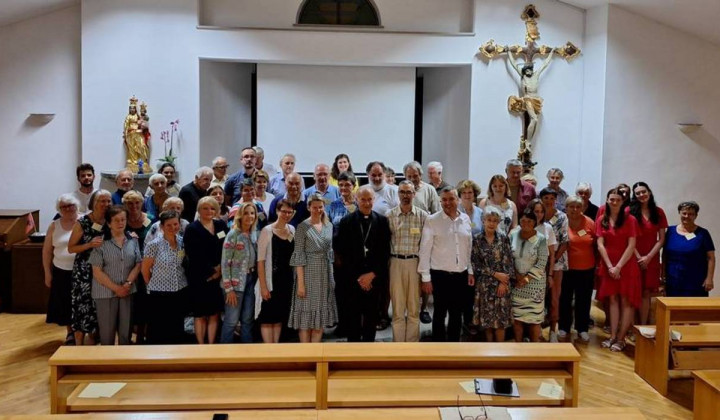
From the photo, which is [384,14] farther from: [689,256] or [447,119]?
[689,256]

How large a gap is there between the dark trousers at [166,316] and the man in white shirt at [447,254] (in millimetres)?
1839

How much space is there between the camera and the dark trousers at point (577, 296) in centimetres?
558

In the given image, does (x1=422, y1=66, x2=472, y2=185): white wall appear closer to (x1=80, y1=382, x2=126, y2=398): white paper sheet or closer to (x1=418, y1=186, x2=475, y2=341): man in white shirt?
(x1=418, y1=186, x2=475, y2=341): man in white shirt

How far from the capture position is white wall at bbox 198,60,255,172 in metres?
8.07

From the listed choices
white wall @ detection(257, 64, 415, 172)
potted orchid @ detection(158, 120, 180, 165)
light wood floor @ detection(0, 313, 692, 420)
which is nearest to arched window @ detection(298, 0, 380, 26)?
white wall @ detection(257, 64, 415, 172)

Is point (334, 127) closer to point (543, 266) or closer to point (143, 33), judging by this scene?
point (143, 33)

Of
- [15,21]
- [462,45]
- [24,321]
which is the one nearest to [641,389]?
[462,45]

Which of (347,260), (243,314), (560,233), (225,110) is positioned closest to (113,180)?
(225,110)

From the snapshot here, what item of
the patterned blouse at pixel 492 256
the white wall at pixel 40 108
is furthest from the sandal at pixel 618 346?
the white wall at pixel 40 108

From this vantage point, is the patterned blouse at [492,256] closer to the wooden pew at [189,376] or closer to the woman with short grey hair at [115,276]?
the wooden pew at [189,376]

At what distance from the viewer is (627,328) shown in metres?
5.57

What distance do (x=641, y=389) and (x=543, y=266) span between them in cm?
112

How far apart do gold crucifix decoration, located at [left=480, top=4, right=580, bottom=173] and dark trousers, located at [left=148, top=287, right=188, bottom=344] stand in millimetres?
4831

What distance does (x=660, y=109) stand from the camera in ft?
25.3
